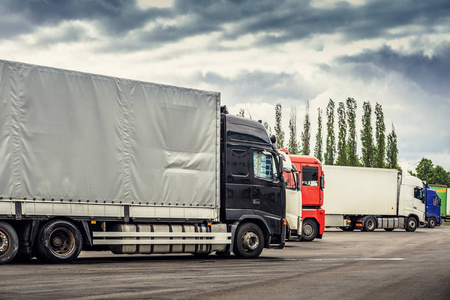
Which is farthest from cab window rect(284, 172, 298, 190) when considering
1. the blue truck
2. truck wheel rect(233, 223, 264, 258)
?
the blue truck

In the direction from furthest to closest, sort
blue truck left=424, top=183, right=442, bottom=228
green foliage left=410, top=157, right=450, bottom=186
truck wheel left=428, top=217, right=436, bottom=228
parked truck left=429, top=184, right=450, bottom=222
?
green foliage left=410, top=157, right=450, bottom=186
parked truck left=429, top=184, right=450, bottom=222
truck wheel left=428, top=217, right=436, bottom=228
blue truck left=424, top=183, right=442, bottom=228

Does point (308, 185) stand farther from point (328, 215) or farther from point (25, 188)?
point (25, 188)

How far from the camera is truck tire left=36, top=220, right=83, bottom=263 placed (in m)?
13.4

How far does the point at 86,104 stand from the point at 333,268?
6496mm

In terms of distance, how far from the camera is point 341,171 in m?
35.8

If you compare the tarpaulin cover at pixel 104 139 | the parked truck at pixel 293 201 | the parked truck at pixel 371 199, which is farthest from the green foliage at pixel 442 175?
the tarpaulin cover at pixel 104 139

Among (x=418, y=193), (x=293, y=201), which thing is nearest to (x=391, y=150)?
(x=418, y=193)

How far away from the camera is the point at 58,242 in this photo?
542 inches

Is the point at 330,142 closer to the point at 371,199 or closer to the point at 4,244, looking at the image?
the point at 371,199

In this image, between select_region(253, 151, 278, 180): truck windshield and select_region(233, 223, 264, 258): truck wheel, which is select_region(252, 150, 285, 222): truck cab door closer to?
select_region(253, 151, 278, 180): truck windshield

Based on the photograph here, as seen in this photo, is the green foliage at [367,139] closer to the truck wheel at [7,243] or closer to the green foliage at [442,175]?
the green foliage at [442,175]

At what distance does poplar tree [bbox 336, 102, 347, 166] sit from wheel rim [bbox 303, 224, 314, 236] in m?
40.4

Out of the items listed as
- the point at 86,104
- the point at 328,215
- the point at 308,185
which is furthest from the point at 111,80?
the point at 328,215

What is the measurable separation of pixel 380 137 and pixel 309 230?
150 feet
